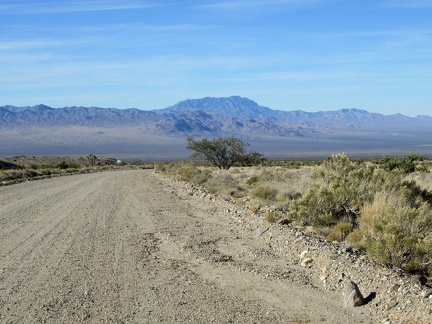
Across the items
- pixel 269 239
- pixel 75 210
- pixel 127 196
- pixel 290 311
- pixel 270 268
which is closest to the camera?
pixel 290 311

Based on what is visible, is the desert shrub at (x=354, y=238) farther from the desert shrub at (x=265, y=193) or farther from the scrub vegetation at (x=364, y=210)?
the desert shrub at (x=265, y=193)

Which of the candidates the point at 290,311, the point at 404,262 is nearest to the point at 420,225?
the point at 404,262

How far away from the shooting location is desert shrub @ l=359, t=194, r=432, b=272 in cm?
871

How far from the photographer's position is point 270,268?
964 cm

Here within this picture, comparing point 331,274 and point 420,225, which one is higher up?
point 420,225

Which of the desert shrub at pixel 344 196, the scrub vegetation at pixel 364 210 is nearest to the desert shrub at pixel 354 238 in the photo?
the scrub vegetation at pixel 364 210

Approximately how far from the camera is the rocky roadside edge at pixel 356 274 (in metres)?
7.07

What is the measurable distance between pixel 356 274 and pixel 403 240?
3.26 feet

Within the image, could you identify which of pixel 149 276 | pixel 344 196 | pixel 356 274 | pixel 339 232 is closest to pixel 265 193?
pixel 344 196

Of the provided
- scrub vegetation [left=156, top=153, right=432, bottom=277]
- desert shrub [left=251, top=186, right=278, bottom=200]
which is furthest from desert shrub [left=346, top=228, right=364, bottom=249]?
desert shrub [left=251, top=186, right=278, bottom=200]

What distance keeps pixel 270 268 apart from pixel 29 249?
5.18 m

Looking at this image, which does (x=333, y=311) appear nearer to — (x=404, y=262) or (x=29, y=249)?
(x=404, y=262)

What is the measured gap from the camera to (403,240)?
8.73m

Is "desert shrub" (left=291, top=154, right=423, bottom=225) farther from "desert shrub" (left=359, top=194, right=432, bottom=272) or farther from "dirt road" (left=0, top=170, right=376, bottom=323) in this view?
"desert shrub" (left=359, top=194, right=432, bottom=272)
